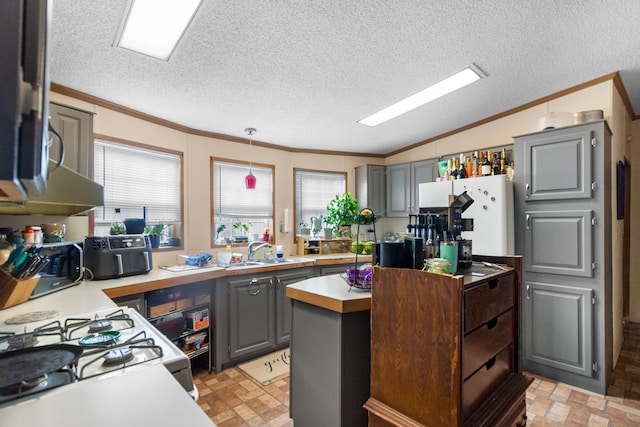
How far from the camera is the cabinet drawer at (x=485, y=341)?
123 centimetres

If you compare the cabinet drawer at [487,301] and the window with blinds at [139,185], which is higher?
the window with blinds at [139,185]

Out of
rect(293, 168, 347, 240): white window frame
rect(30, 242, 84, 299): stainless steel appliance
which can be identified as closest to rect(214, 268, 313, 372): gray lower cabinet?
rect(30, 242, 84, 299): stainless steel appliance

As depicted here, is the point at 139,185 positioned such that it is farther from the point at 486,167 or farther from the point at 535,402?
the point at 535,402

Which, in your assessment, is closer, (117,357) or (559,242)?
(117,357)

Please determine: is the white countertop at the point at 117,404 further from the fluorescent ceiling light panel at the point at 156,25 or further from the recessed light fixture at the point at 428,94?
the recessed light fixture at the point at 428,94

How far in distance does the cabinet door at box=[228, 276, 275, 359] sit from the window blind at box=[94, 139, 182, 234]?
3.64 feet

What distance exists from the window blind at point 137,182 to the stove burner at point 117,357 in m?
2.18

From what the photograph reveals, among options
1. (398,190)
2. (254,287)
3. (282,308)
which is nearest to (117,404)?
(254,287)

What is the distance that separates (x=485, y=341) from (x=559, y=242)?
→ 190 cm

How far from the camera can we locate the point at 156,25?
180 cm

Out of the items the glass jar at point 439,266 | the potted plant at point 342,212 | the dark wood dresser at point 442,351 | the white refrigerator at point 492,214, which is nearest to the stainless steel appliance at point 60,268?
the dark wood dresser at point 442,351

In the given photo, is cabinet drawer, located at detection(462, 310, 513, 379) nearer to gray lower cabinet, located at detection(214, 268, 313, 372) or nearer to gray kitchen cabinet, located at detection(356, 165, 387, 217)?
gray lower cabinet, located at detection(214, 268, 313, 372)

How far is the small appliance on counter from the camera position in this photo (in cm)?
232

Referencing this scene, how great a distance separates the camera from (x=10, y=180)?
33cm
